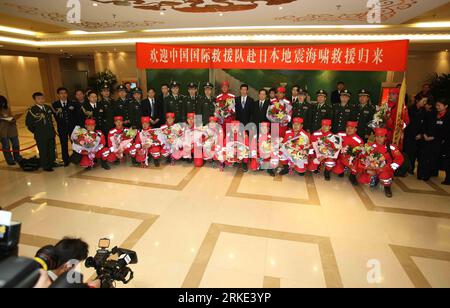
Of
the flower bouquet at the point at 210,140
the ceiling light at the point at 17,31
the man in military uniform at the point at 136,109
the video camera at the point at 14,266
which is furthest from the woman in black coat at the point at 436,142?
the ceiling light at the point at 17,31

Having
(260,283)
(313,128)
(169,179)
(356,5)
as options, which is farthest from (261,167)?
(356,5)

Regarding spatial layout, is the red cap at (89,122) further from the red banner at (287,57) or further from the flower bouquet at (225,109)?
the flower bouquet at (225,109)

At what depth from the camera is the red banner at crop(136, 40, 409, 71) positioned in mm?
4711

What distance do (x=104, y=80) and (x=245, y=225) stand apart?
1205 centimetres

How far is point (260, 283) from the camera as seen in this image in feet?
8.18

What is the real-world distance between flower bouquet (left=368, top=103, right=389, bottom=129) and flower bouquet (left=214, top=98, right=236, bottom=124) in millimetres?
2658

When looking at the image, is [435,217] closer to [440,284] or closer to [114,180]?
[440,284]

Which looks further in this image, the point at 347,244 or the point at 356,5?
the point at 356,5

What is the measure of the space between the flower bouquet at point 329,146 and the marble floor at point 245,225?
497 millimetres

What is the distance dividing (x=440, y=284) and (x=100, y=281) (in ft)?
9.55

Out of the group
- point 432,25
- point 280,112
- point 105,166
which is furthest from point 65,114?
point 432,25

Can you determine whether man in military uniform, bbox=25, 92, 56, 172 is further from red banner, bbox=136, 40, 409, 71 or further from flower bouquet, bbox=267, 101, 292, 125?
flower bouquet, bbox=267, 101, 292, 125

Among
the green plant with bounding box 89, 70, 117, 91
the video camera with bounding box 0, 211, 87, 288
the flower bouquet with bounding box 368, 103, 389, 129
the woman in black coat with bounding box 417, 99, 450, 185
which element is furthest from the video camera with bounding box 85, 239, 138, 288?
the green plant with bounding box 89, 70, 117, 91

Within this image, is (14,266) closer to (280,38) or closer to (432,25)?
(280,38)
